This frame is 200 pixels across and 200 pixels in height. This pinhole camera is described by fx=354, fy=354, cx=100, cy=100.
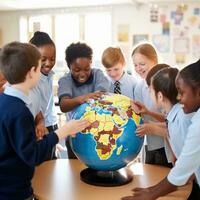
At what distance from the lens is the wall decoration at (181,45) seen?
607 centimetres

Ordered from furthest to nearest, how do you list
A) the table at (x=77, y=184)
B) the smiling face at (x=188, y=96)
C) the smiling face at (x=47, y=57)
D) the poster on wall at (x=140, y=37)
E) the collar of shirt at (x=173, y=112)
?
the poster on wall at (x=140, y=37) < the smiling face at (x=47, y=57) < the collar of shirt at (x=173, y=112) < the table at (x=77, y=184) < the smiling face at (x=188, y=96)

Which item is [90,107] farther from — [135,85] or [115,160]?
[135,85]

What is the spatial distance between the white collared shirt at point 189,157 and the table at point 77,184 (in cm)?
22

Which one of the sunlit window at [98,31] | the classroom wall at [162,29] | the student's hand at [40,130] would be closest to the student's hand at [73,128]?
the student's hand at [40,130]

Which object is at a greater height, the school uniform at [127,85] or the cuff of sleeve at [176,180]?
the school uniform at [127,85]

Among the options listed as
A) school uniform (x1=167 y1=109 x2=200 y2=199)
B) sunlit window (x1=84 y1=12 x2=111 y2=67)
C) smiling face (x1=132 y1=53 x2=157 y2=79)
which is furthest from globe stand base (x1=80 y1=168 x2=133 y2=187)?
sunlit window (x1=84 y1=12 x2=111 y2=67)

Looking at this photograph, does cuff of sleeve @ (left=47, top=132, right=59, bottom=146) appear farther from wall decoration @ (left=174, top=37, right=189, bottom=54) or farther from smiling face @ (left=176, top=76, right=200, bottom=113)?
wall decoration @ (left=174, top=37, right=189, bottom=54)

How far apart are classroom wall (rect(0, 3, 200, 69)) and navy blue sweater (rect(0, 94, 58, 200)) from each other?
4669 mm

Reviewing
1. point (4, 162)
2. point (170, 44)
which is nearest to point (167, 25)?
point (170, 44)

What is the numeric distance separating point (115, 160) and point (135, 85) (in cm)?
86

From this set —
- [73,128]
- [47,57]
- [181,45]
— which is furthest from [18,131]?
[181,45]

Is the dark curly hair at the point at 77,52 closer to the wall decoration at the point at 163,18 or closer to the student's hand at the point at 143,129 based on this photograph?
the student's hand at the point at 143,129

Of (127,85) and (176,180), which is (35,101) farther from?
(176,180)

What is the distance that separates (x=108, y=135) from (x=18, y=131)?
15.5 inches
